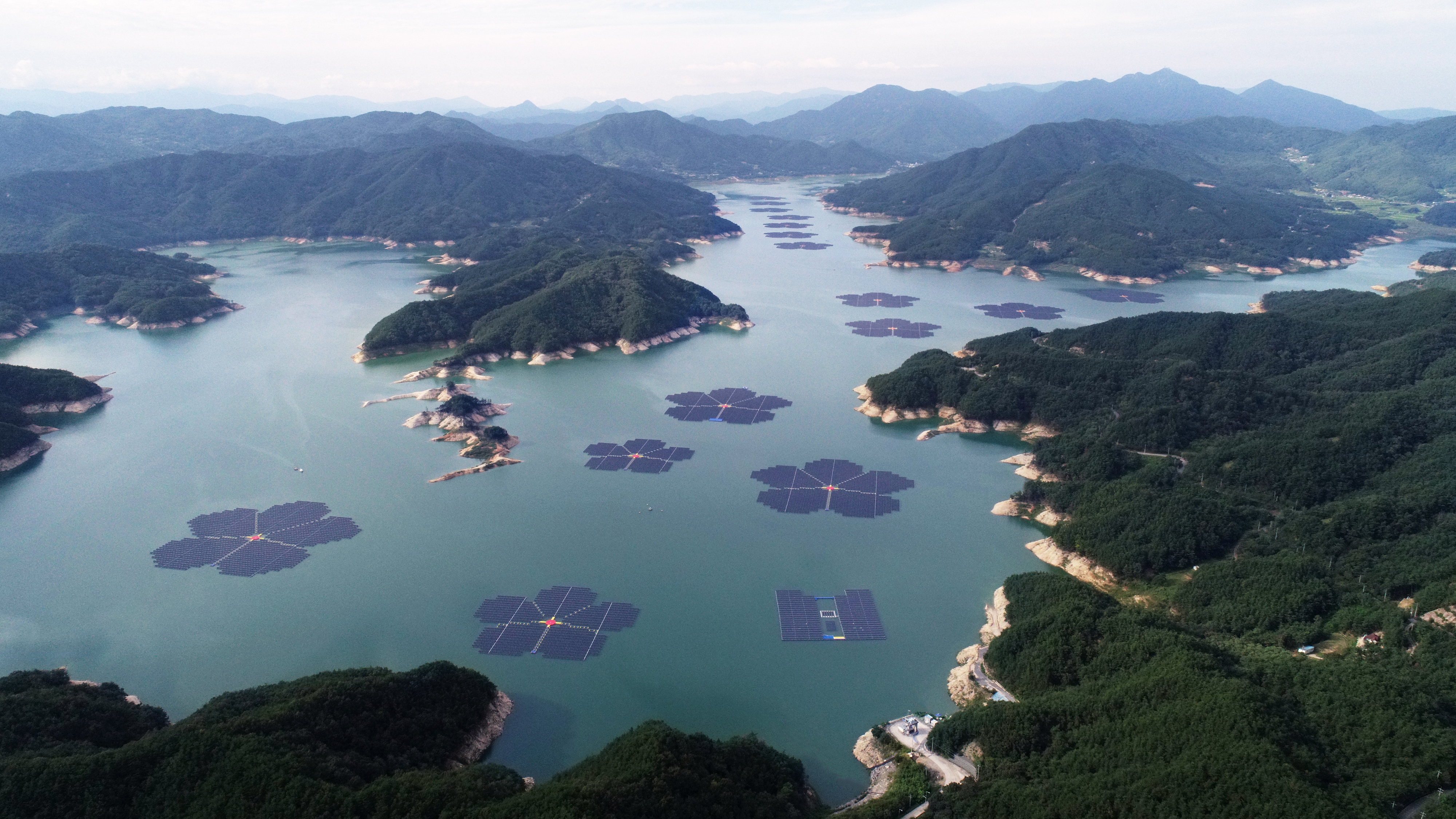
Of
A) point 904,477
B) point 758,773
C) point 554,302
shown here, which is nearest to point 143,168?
point 554,302

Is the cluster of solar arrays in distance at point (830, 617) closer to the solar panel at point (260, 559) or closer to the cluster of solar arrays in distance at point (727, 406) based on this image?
the cluster of solar arrays in distance at point (727, 406)

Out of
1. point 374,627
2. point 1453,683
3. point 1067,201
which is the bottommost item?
point 374,627

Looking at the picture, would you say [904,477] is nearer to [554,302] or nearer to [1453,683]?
[1453,683]

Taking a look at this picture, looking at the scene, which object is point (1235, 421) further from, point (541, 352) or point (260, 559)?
point (260, 559)

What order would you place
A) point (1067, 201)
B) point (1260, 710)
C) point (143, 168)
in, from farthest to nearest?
point (143, 168) < point (1067, 201) < point (1260, 710)

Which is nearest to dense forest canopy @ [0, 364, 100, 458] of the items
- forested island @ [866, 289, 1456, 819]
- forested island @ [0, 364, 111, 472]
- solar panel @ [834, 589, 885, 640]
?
forested island @ [0, 364, 111, 472]

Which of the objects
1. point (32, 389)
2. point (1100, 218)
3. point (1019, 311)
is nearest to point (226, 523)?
point (32, 389)

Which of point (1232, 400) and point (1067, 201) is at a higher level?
point (1067, 201)
